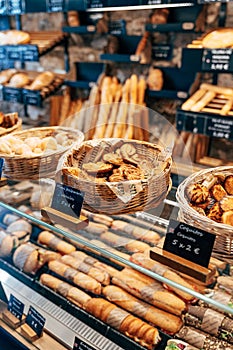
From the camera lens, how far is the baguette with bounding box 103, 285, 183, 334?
1245 mm

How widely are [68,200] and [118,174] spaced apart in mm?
157

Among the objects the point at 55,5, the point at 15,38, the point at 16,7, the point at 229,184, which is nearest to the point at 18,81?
the point at 15,38

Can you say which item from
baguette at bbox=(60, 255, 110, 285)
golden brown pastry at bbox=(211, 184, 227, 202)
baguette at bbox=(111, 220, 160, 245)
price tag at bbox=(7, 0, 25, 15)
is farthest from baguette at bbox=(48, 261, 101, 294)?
price tag at bbox=(7, 0, 25, 15)

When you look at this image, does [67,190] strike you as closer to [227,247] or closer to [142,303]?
[227,247]

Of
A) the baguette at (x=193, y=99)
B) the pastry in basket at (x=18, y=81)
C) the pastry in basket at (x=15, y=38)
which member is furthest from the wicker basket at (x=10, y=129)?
the pastry in basket at (x=15, y=38)

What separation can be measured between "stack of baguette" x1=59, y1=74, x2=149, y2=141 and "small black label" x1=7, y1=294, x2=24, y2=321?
2.31 ft

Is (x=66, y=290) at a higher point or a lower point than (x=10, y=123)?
lower

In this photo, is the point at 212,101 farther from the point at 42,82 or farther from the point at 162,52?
the point at 42,82

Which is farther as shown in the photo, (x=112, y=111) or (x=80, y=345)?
(x=112, y=111)

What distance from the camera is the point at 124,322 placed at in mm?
1290

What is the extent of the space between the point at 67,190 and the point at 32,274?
777 mm

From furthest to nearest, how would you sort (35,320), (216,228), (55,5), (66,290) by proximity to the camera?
1. (55,5)
2. (66,290)
3. (35,320)
4. (216,228)

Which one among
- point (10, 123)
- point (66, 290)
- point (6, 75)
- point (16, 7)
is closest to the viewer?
point (66, 290)

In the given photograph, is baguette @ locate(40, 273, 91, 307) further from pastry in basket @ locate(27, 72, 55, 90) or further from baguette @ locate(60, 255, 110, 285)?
pastry in basket @ locate(27, 72, 55, 90)
